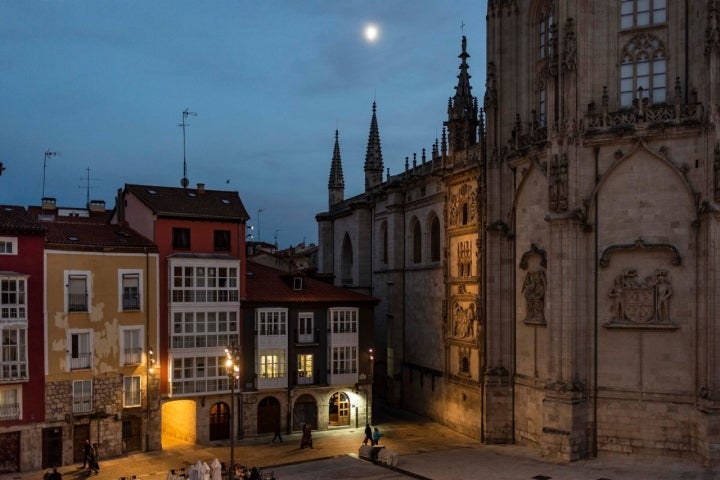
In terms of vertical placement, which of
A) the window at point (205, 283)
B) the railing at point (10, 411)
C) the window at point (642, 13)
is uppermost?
the window at point (642, 13)

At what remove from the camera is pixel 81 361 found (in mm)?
37750

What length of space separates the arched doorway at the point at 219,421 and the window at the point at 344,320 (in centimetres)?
800

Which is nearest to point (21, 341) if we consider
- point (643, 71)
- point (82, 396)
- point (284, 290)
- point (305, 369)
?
point (82, 396)

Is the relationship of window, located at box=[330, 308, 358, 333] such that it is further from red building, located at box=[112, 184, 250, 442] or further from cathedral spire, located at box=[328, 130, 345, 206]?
cathedral spire, located at box=[328, 130, 345, 206]

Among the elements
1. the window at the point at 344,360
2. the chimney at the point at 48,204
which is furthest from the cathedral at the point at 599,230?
the chimney at the point at 48,204

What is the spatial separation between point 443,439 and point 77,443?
65.1 ft

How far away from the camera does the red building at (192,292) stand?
40906mm

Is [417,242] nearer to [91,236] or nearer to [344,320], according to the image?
[344,320]

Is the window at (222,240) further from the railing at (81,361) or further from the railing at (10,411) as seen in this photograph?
the railing at (10,411)

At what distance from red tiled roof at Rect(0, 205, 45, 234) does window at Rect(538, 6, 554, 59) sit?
27.1 metres

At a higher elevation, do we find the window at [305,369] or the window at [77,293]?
the window at [77,293]

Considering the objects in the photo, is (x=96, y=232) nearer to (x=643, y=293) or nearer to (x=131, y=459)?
(x=131, y=459)

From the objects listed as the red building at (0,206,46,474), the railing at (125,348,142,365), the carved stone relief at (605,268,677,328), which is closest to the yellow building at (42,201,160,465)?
the railing at (125,348,142,365)

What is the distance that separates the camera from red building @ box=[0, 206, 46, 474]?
115 feet
